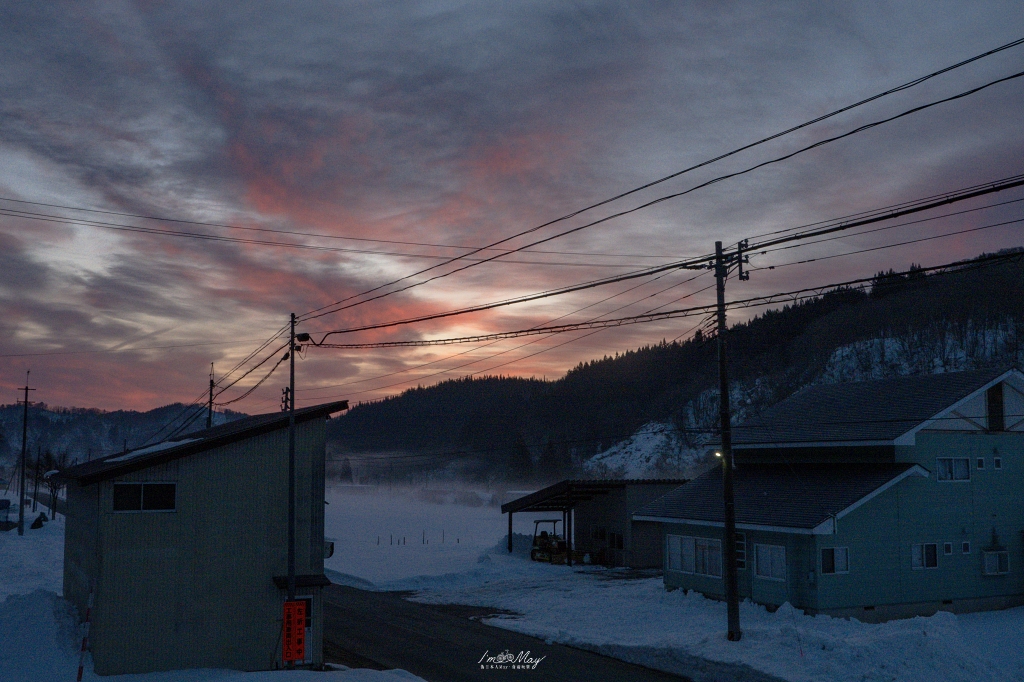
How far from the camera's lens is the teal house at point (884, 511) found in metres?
31.2

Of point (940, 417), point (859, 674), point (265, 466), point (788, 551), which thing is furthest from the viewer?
point (940, 417)

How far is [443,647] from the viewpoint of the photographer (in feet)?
89.8

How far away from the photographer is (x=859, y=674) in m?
21.1

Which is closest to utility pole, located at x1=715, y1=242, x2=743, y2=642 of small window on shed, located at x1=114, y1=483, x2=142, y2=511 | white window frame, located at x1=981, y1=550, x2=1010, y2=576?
white window frame, located at x1=981, y1=550, x2=1010, y2=576

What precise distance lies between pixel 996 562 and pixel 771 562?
36.4 feet

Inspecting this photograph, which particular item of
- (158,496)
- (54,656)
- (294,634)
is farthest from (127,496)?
(294,634)

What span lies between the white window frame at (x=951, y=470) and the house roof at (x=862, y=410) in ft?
7.89

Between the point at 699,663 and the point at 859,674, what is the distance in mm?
4428

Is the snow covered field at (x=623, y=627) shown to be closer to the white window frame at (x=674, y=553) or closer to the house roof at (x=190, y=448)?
the white window frame at (x=674, y=553)

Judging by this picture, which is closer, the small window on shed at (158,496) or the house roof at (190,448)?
the house roof at (190,448)

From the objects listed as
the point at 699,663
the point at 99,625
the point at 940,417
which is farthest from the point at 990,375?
the point at 99,625

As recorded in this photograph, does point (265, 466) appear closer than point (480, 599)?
Yes

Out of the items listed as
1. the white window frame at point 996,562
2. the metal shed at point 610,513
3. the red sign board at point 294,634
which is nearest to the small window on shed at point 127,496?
the red sign board at point 294,634

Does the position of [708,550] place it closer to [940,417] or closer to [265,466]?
[940,417]
